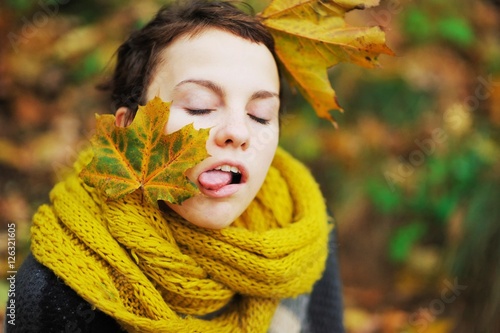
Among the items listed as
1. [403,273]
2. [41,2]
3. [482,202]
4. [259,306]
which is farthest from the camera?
[41,2]

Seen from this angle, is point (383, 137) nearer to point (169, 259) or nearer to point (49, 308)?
point (169, 259)

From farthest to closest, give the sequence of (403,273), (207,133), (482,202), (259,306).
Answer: (403,273) → (482,202) → (259,306) → (207,133)

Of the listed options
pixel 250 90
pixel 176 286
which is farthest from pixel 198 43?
pixel 176 286

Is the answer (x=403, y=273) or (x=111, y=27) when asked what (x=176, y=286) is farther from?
(x=111, y=27)

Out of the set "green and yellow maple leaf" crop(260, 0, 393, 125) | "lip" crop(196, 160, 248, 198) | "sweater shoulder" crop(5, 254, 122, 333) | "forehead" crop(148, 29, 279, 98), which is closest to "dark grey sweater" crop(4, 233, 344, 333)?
"sweater shoulder" crop(5, 254, 122, 333)

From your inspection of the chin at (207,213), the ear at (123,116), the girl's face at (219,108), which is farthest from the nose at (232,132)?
the ear at (123,116)

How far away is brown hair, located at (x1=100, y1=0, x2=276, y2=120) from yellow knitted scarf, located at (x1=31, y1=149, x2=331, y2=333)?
7.9 inches

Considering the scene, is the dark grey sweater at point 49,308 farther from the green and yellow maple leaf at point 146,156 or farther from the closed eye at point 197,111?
the closed eye at point 197,111

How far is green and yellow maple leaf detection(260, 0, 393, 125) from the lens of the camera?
3.88ft

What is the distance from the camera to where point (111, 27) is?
2.54 metres

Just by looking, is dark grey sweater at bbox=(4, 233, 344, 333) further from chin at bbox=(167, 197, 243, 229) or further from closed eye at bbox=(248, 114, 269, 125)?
closed eye at bbox=(248, 114, 269, 125)

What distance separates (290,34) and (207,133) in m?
0.36

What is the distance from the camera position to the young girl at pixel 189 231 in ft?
3.42

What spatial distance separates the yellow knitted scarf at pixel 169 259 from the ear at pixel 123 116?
114 millimetres
